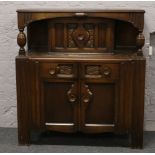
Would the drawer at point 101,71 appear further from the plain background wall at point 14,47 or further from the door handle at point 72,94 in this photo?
the plain background wall at point 14,47

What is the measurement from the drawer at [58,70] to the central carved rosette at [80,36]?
A: 0.26 meters

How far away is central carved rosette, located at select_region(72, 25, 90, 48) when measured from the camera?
2.76m

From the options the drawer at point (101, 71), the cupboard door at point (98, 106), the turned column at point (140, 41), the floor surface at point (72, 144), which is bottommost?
the floor surface at point (72, 144)

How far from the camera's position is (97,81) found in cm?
262

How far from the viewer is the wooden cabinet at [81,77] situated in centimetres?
261

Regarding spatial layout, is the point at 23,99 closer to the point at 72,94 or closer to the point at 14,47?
the point at 72,94

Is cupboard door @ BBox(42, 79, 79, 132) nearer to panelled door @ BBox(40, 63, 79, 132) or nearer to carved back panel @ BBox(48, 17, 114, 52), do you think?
panelled door @ BBox(40, 63, 79, 132)

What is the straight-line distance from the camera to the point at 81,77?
8.59 ft

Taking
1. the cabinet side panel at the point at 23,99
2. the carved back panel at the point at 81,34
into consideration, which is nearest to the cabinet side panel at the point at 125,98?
the carved back panel at the point at 81,34

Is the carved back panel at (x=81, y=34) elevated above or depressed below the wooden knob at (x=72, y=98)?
above

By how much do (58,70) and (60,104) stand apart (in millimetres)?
255

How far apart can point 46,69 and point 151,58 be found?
946mm

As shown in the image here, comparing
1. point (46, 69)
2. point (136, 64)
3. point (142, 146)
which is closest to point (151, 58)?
point (136, 64)

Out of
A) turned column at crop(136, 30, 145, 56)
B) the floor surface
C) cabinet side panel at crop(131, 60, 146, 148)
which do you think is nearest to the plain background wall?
the floor surface
